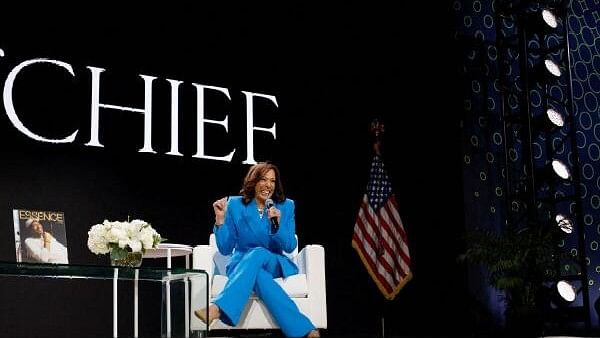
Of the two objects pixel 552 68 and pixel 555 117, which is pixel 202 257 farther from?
pixel 552 68

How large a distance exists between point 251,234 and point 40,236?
1458 mm

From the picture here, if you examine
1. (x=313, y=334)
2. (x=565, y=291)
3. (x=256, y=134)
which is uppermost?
(x=256, y=134)

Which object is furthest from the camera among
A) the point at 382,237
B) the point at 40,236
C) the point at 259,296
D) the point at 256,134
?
the point at 382,237

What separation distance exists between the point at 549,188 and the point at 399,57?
192 centimetres

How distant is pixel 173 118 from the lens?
6.04 metres

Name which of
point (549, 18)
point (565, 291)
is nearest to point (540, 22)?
point (549, 18)

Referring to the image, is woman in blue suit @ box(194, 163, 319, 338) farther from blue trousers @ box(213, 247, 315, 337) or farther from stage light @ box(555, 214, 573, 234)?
stage light @ box(555, 214, 573, 234)

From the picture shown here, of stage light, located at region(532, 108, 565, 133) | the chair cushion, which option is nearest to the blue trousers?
the chair cushion

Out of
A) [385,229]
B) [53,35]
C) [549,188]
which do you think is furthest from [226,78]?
[549,188]

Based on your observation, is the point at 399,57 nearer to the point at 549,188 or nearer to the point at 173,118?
the point at 549,188

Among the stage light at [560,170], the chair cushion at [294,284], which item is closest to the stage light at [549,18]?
the stage light at [560,170]

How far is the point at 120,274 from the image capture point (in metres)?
3.21

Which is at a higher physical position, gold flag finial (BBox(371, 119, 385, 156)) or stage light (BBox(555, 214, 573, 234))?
gold flag finial (BBox(371, 119, 385, 156))

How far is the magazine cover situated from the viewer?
502 centimetres
